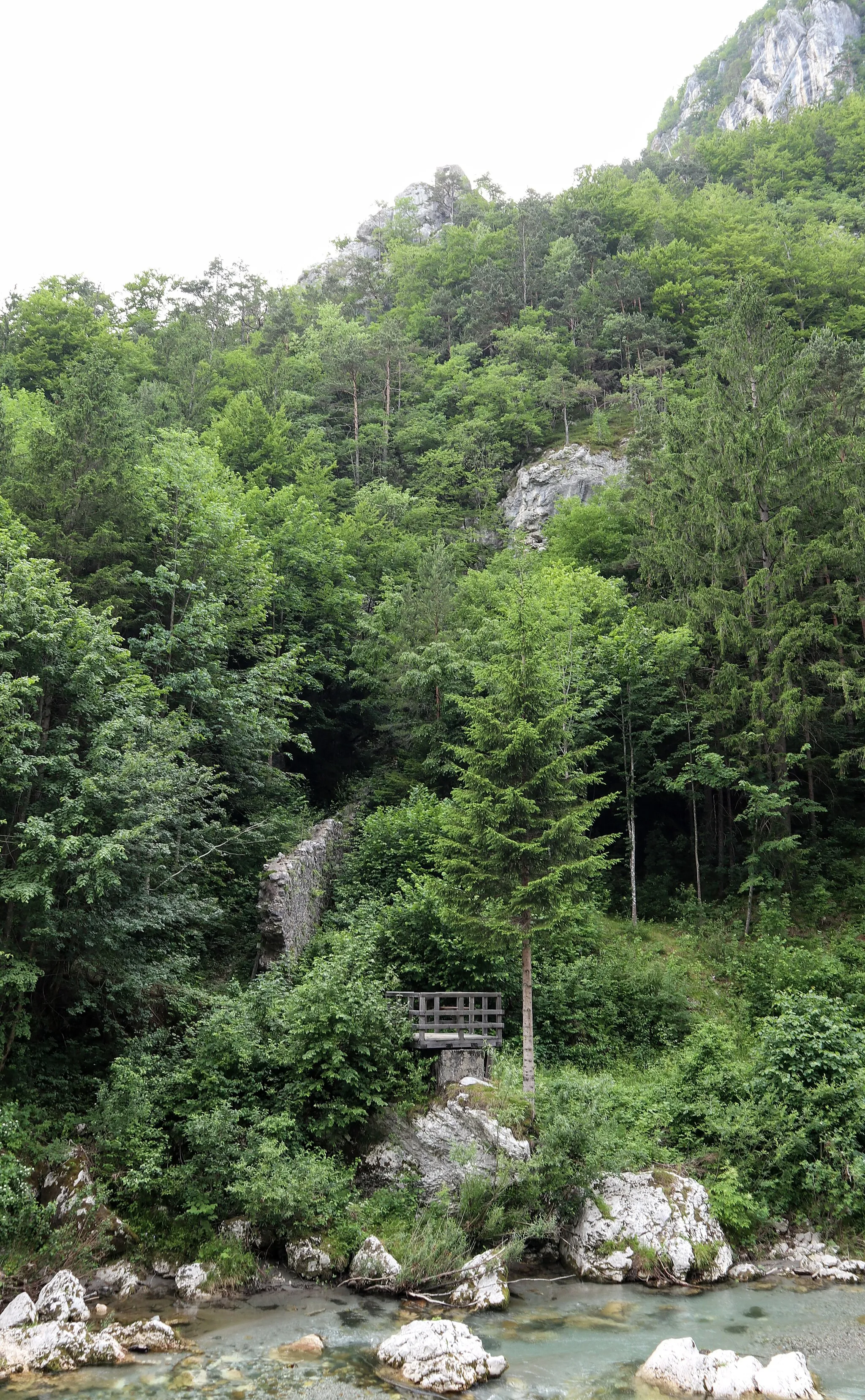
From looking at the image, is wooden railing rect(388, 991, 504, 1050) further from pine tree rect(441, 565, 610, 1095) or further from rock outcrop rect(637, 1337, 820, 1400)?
rock outcrop rect(637, 1337, 820, 1400)

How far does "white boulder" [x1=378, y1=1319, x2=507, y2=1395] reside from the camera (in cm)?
903

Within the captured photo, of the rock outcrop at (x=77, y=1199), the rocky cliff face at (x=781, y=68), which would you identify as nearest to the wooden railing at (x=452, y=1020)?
the rock outcrop at (x=77, y=1199)

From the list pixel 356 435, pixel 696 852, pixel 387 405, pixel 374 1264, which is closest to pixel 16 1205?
pixel 374 1264

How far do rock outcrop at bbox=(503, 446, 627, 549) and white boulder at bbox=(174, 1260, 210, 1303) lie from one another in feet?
102

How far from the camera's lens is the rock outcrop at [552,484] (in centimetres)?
3853

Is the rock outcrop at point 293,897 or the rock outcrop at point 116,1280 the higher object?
the rock outcrop at point 293,897

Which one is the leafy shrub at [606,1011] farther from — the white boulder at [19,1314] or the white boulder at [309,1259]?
the white boulder at [19,1314]

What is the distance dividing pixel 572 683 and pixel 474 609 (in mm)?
4896

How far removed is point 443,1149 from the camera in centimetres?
1344

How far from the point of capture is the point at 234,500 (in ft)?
91.4

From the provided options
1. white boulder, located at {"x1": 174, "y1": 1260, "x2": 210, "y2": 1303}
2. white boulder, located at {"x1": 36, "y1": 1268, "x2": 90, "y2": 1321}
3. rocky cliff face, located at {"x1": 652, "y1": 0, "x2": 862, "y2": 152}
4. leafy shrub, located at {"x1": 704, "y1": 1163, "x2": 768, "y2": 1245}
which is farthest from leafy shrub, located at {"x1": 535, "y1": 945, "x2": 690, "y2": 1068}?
rocky cliff face, located at {"x1": 652, "y1": 0, "x2": 862, "y2": 152}

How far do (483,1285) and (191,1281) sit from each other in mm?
3965

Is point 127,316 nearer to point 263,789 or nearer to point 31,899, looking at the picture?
point 263,789

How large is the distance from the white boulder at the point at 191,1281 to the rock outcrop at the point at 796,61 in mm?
102950
